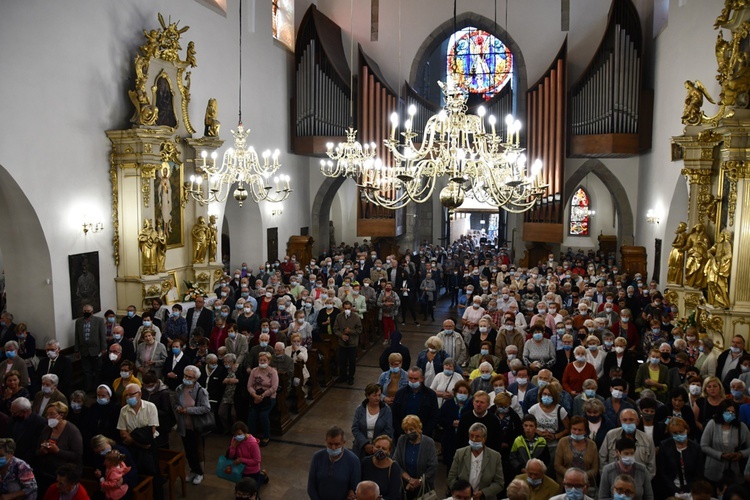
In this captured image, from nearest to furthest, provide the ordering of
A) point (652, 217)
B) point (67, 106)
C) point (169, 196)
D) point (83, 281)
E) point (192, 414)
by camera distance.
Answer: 1. point (192, 414)
2. point (67, 106)
3. point (83, 281)
4. point (169, 196)
5. point (652, 217)

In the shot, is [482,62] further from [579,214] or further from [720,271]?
[720,271]

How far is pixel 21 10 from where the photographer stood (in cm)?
991

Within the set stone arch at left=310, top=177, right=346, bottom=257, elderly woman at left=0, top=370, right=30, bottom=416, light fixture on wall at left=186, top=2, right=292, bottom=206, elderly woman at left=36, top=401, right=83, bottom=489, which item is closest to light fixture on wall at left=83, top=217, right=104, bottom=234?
light fixture on wall at left=186, top=2, right=292, bottom=206

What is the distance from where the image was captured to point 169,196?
13617mm

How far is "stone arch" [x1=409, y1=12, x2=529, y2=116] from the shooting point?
70.0 feet

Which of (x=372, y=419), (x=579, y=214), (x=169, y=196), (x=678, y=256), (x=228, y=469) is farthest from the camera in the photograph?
(x=579, y=214)

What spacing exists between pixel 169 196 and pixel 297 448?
745 cm

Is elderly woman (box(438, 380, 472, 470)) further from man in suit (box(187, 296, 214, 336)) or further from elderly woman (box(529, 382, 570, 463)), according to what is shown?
man in suit (box(187, 296, 214, 336))

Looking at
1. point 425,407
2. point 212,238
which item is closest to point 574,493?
point 425,407

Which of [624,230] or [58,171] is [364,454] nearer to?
[58,171]

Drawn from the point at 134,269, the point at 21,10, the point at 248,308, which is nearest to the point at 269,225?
the point at 134,269

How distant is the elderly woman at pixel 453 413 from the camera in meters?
6.91

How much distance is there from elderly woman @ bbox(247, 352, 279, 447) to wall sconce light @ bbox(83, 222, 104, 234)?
5364mm

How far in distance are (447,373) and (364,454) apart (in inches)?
74.5
